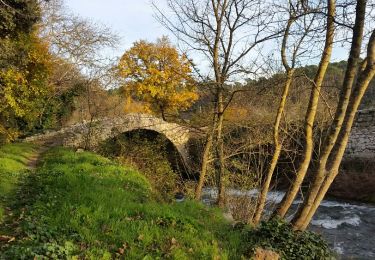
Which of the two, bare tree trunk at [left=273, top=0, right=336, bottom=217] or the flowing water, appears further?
the flowing water

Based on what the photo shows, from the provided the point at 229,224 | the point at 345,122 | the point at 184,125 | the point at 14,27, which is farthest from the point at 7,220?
the point at 14,27

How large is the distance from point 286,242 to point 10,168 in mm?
8384

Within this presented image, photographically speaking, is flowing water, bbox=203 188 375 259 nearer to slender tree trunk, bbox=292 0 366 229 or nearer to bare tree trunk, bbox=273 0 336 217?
bare tree trunk, bbox=273 0 336 217

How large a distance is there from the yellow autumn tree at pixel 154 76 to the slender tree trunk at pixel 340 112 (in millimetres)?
23774

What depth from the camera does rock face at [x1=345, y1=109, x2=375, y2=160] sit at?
66.7 feet

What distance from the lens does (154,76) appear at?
31.6 m

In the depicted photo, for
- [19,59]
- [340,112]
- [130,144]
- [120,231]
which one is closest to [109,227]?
[120,231]

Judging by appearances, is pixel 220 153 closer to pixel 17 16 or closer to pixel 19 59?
pixel 17 16

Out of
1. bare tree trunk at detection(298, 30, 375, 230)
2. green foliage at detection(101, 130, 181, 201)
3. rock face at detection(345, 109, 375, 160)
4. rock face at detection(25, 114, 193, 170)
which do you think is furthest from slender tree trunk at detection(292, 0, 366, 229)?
rock face at detection(345, 109, 375, 160)

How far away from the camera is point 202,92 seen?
10.5 metres

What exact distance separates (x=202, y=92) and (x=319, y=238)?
17.4 feet

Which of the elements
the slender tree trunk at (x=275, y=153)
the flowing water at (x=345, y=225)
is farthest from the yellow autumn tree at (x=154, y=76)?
the slender tree trunk at (x=275, y=153)

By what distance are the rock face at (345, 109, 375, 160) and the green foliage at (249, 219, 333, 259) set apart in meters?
15.9

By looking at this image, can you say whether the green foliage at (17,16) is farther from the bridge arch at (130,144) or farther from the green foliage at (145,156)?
the green foliage at (145,156)
